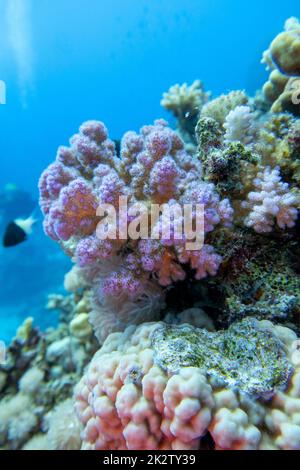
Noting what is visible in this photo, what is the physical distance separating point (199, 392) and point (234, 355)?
1.23ft

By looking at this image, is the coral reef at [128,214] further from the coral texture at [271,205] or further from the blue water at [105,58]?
the blue water at [105,58]

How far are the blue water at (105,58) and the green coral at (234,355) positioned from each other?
43.3 metres

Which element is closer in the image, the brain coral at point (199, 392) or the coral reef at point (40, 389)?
the brain coral at point (199, 392)

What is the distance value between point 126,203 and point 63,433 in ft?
7.42

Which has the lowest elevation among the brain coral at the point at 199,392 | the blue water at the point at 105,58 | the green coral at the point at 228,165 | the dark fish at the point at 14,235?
the brain coral at the point at 199,392

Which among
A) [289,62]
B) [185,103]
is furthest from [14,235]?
[289,62]

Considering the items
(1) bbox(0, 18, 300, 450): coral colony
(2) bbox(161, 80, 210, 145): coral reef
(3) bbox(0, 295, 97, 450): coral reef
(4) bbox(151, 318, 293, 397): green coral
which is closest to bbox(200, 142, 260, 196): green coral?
(1) bbox(0, 18, 300, 450): coral colony

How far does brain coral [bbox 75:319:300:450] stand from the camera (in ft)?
4.68

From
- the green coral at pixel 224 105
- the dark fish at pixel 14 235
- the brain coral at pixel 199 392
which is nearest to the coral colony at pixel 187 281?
the brain coral at pixel 199 392

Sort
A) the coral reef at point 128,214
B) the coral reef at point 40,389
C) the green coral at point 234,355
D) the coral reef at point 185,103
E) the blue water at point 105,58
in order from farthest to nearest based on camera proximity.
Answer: the blue water at point 105,58 < the coral reef at point 185,103 < the coral reef at point 40,389 < the coral reef at point 128,214 < the green coral at point 234,355

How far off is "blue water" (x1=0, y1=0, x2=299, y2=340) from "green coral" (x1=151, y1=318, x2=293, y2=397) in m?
43.3

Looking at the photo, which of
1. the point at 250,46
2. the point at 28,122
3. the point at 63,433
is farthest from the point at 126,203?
the point at 250,46

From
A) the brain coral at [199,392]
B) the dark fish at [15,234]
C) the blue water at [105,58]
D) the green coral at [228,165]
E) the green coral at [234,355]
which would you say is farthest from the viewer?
the blue water at [105,58]

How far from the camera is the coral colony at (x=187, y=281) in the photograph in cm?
152
